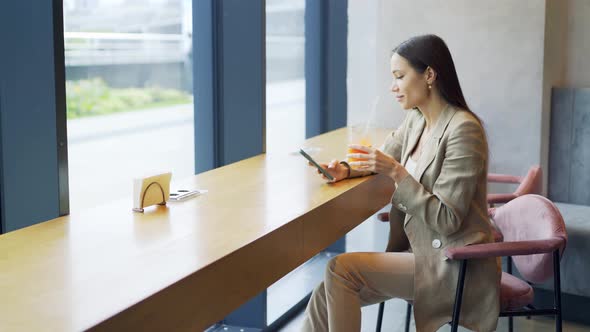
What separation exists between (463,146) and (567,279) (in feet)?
4.64

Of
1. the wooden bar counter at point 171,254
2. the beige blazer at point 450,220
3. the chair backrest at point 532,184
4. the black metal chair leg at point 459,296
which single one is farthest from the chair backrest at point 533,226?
the wooden bar counter at point 171,254

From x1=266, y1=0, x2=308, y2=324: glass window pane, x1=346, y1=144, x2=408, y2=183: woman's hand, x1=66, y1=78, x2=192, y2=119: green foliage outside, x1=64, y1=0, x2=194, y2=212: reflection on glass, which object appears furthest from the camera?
x1=266, y1=0, x2=308, y2=324: glass window pane

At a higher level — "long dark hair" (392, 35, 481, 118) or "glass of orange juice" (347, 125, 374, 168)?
"long dark hair" (392, 35, 481, 118)

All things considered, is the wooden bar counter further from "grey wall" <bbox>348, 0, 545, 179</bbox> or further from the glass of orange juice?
"grey wall" <bbox>348, 0, 545, 179</bbox>

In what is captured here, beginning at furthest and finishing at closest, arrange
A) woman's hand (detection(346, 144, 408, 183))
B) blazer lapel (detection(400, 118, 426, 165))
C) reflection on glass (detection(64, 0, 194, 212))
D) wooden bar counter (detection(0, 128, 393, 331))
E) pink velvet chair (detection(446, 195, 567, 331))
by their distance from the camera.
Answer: reflection on glass (detection(64, 0, 194, 212)), blazer lapel (detection(400, 118, 426, 165)), woman's hand (detection(346, 144, 408, 183)), pink velvet chair (detection(446, 195, 567, 331)), wooden bar counter (detection(0, 128, 393, 331))

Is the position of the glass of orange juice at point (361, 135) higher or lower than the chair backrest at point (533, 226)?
higher

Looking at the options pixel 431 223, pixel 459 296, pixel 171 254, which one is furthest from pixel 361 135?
pixel 171 254

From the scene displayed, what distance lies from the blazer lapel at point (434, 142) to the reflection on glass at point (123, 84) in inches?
44.2

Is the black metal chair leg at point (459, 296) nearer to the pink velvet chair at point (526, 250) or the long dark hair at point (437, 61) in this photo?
the pink velvet chair at point (526, 250)

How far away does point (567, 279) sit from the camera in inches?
132

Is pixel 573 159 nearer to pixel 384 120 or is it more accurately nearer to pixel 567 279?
pixel 567 279

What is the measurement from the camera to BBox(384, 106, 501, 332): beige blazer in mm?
2256

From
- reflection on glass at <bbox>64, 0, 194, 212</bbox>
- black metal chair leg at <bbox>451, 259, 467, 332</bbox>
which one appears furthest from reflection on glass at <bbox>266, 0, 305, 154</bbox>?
black metal chair leg at <bbox>451, 259, 467, 332</bbox>

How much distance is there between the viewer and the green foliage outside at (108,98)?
283cm
